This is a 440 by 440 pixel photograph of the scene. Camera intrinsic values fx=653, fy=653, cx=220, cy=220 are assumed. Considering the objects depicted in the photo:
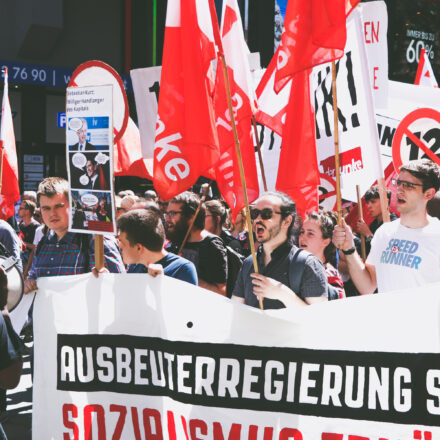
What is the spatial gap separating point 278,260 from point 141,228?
2.41 ft

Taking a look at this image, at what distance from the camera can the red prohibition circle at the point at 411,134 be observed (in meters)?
5.31

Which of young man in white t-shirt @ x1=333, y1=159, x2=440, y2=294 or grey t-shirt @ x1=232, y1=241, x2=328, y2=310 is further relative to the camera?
young man in white t-shirt @ x1=333, y1=159, x2=440, y2=294

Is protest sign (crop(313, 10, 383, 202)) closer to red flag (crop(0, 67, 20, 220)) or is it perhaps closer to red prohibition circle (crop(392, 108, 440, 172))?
red prohibition circle (crop(392, 108, 440, 172))

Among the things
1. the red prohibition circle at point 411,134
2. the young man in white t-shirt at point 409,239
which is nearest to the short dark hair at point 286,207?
the young man in white t-shirt at point 409,239

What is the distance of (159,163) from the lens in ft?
13.4

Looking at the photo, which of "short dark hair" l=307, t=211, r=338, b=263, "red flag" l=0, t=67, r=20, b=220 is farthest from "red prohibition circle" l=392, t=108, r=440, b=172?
"red flag" l=0, t=67, r=20, b=220

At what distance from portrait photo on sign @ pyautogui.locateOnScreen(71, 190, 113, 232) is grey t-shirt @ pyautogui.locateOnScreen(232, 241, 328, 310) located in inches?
31.5

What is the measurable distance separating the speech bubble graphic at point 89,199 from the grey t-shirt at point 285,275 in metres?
0.88

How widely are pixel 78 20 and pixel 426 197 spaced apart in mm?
13653

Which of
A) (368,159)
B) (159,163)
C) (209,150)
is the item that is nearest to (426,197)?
(368,159)

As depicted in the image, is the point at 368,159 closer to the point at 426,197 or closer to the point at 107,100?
the point at 426,197

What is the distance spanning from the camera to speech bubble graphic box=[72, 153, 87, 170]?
132 inches

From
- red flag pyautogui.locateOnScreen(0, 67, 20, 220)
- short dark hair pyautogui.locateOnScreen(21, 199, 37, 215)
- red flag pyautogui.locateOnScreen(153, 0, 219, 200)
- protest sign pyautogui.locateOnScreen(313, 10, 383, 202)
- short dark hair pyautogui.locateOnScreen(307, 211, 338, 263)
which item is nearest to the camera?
red flag pyautogui.locateOnScreen(153, 0, 219, 200)

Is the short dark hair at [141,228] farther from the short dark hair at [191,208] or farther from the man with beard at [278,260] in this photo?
the short dark hair at [191,208]
